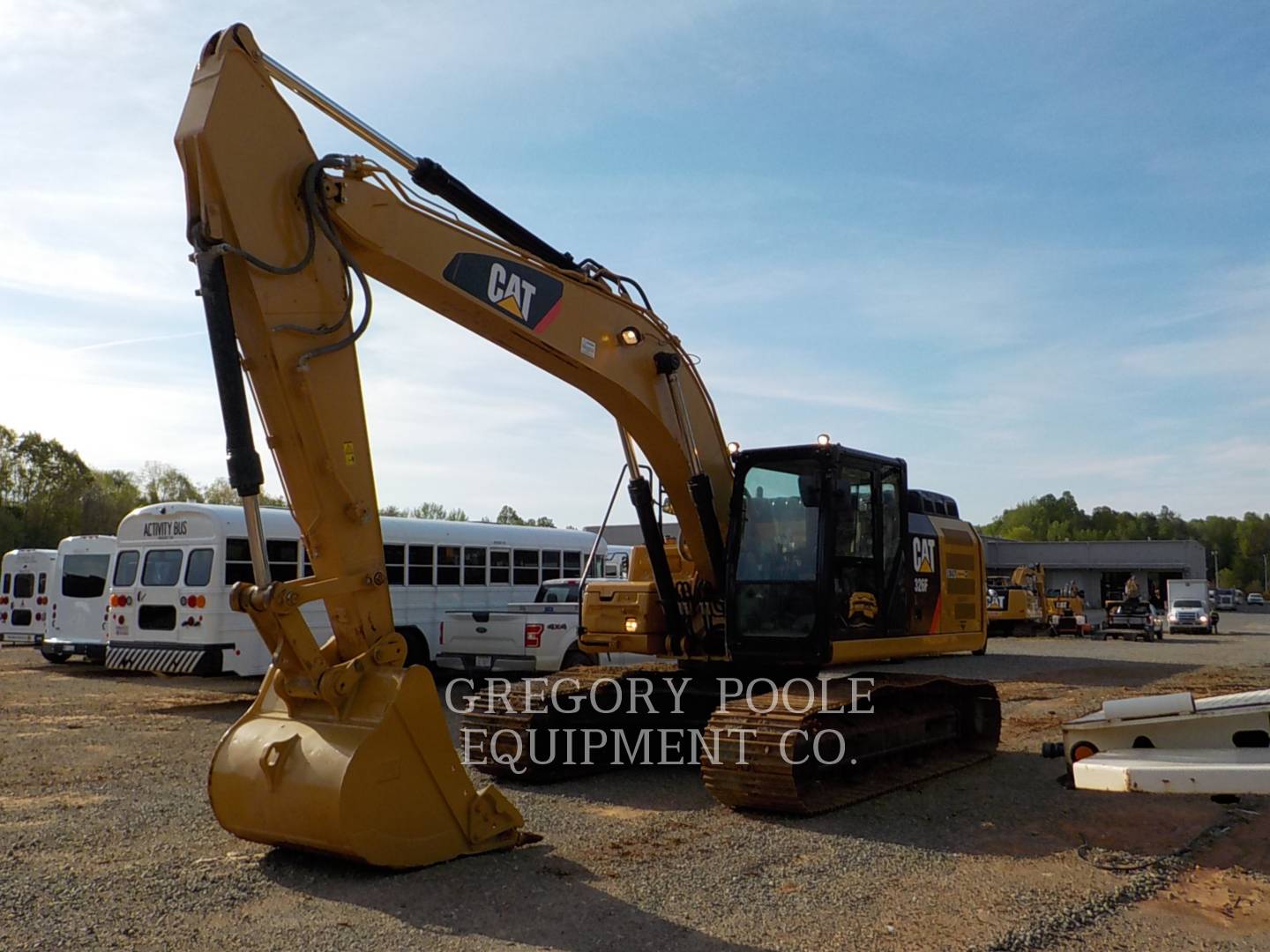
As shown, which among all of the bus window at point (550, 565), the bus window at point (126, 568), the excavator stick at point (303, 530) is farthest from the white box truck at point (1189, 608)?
the excavator stick at point (303, 530)

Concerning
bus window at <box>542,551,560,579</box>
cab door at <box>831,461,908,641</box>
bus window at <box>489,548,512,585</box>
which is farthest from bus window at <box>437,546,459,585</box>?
cab door at <box>831,461,908,641</box>

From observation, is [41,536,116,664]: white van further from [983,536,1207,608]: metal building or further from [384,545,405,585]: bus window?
[983,536,1207,608]: metal building

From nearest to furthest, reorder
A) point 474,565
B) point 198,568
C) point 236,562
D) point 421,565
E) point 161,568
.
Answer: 1. point 198,568
2. point 236,562
3. point 161,568
4. point 421,565
5. point 474,565

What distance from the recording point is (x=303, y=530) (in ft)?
20.2

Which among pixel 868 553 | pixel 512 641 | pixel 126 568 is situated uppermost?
pixel 868 553

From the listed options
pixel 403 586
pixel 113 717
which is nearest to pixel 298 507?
pixel 113 717

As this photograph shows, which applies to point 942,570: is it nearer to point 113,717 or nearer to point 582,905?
point 582,905

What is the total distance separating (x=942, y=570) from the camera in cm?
1038

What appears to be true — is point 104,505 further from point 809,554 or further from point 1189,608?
point 809,554

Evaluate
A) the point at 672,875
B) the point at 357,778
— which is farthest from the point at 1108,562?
the point at 357,778

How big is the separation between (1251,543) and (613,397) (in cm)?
14599

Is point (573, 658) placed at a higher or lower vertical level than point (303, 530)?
lower

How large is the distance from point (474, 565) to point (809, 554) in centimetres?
1142

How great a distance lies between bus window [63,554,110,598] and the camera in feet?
67.8
